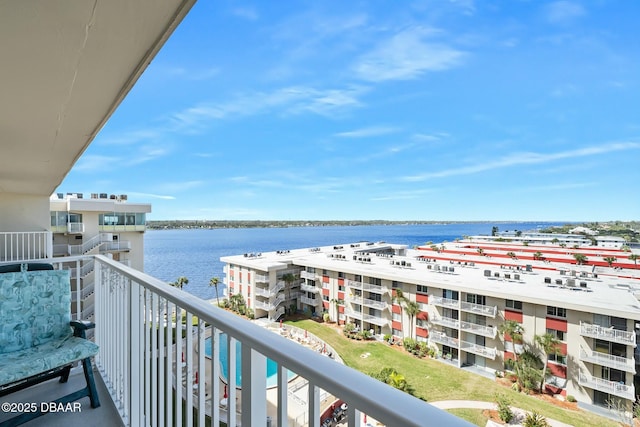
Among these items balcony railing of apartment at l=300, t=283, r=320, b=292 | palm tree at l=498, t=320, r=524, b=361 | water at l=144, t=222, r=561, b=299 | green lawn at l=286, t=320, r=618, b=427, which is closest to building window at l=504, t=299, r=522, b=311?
palm tree at l=498, t=320, r=524, b=361

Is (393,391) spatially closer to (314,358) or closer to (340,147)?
(314,358)

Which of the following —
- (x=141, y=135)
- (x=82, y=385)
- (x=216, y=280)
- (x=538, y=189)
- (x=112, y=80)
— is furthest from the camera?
(x=538, y=189)

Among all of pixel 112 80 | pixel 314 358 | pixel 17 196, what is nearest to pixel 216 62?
pixel 17 196

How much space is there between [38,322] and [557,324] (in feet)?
51.5

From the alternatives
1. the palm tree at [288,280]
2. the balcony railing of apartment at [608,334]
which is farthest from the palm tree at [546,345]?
the palm tree at [288,280]

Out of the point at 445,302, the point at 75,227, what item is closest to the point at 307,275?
the point at 445,302

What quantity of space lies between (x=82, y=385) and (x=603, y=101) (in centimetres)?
2992

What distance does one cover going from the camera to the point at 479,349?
573 inches

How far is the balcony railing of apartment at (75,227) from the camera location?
460 inches

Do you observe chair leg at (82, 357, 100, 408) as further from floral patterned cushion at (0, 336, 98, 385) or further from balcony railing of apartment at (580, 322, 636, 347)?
balcony railing of apartment at (580, 322, 636, 347)

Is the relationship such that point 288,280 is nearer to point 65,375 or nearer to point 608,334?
Answer: point 608,334

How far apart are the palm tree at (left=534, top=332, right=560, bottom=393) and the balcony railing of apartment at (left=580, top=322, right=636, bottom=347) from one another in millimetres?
1014

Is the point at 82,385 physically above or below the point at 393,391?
below

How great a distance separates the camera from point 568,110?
80.4 ft
